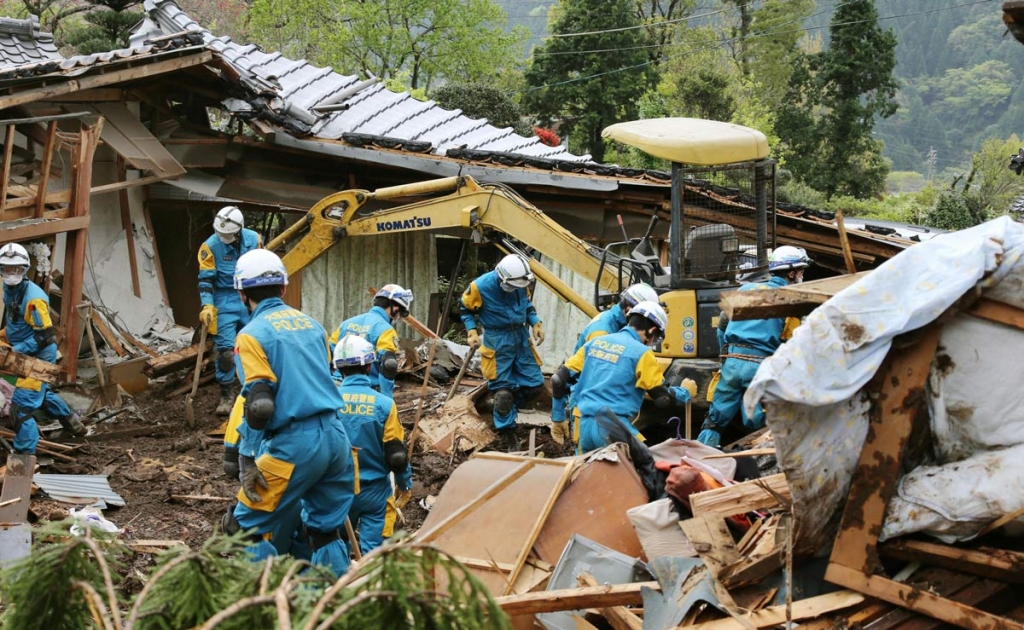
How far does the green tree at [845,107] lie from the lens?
26.3 metres

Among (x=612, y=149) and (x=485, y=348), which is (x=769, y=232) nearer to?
(x=485, y=348)

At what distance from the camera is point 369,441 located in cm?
612

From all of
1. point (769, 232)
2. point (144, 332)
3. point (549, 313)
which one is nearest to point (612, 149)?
point (549, 313)

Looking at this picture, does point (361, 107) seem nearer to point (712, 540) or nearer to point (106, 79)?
point (106, 79)

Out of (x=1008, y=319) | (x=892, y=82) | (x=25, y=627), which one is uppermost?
(x=892, y=82)

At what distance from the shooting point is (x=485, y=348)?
370 inches

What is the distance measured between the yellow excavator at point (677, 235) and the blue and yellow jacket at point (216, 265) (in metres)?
1.71

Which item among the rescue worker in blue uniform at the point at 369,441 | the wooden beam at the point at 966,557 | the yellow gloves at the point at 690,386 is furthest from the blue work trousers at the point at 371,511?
the wooden beam at the point at 966,557

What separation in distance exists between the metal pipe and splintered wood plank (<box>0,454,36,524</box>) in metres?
4.90

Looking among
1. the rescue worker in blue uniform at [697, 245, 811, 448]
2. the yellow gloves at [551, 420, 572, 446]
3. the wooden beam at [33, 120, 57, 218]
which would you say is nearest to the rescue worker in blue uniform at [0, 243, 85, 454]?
the wooden beam at [33, 120, 57, 218]

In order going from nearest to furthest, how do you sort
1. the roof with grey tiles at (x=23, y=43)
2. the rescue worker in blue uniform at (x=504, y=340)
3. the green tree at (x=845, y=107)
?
the rescue worker in blue uniform at (x=504, y=340) < the roof with grey tiles at (x=23, y=43) < the green tree at (x=845, y=107)

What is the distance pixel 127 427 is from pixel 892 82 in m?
23.2

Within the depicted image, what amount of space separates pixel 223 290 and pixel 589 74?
A: 1962 cm

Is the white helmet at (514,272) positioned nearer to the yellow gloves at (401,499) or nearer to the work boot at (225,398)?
the yellow gloves at (401,499)
